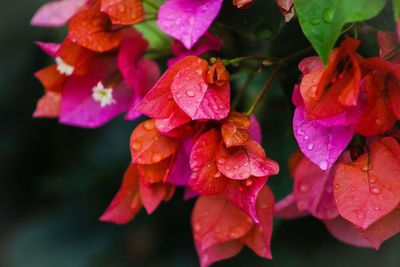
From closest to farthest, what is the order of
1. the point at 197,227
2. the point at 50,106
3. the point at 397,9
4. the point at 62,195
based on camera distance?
the point at 397,9 < the point at 197,227 < the point at 50,106 < the point at 62,195

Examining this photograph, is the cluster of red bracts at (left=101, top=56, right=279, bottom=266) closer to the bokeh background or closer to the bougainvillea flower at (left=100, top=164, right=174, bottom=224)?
the bougainvillea flower at (left=100, top=164, right=174, bottom=224)

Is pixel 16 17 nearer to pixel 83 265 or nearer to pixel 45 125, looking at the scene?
pixel 45 125

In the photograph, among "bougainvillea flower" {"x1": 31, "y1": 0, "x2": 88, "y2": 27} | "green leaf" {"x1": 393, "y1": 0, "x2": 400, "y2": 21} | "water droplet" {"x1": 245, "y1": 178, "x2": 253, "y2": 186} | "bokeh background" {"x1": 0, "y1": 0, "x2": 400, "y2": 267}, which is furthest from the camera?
"bokeh background" {"x1": 0, "y1": 0, "x2": 400, "y2": 267}

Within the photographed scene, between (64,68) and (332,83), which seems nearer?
(332,83)

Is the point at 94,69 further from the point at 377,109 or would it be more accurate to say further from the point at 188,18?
the point at 377,109

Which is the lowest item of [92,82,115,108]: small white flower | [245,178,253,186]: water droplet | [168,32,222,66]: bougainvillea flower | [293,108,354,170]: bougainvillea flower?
[92,82,115,108]: small white flower

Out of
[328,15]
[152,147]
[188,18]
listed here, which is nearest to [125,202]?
[152,147]

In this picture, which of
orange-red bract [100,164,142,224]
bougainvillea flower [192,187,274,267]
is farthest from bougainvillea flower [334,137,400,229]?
orange-red bract [100,164,142,224]

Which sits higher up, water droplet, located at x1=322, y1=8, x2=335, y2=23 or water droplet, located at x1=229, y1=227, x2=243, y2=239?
water droplet, located at x1=322, y1=8, x2=335, y2=23
